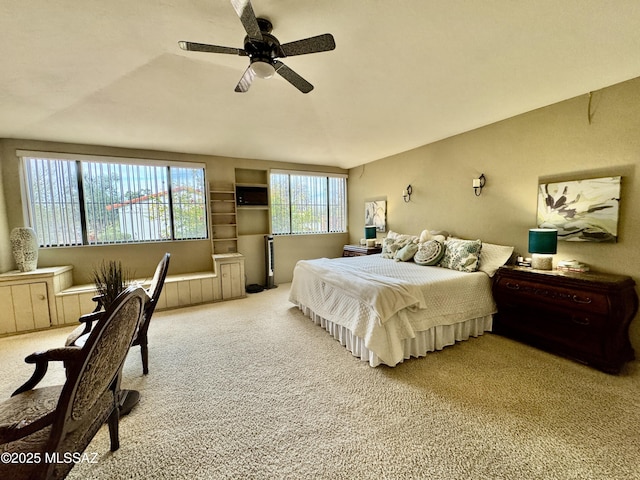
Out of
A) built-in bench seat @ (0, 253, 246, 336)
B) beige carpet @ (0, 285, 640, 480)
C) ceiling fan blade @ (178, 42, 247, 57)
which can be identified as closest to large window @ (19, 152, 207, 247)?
built-in bench seat @ (0, 253, 246, 336)

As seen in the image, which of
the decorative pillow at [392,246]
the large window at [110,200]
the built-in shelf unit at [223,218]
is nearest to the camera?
the large window at [110,200]

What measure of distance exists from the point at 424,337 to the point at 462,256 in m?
1.26

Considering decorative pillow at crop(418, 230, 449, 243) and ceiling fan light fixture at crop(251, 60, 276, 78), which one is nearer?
ceiling fan light fixture at crop(251, 60, 276, 78)

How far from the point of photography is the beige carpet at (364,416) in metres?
1.43

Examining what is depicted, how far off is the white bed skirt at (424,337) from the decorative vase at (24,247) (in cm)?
401

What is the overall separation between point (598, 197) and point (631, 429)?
201 cm

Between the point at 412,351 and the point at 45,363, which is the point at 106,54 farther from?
the point at 412,351

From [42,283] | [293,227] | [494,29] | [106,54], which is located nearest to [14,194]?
[42,283]

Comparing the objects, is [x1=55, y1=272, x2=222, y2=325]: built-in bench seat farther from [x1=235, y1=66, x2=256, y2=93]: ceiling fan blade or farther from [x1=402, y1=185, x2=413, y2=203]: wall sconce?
[x1=402, y1=185, x2=413, y2=203]: wall sconce

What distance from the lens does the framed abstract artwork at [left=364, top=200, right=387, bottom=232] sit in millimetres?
5291

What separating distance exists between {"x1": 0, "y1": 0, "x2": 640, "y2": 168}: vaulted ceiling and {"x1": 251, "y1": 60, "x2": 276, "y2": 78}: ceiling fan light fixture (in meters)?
0.29

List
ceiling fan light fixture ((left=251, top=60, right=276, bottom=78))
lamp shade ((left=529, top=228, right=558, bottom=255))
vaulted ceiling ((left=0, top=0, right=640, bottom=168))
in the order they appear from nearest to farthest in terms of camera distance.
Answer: vaulted ceiling ((left=0, top=0, right=640, bottom=168))
ceiling fan light fixture ((left=251, top=60, right=276, bottom=78))
lamp shade ((left=529, top=228, right=558, bottom=255))

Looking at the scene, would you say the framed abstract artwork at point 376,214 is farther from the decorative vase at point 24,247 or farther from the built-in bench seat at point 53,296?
the decorative vase at point 24,247

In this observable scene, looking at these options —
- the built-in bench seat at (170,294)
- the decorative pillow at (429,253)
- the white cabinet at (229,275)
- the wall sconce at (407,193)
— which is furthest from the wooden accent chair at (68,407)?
the wall sconce at (407,193)
